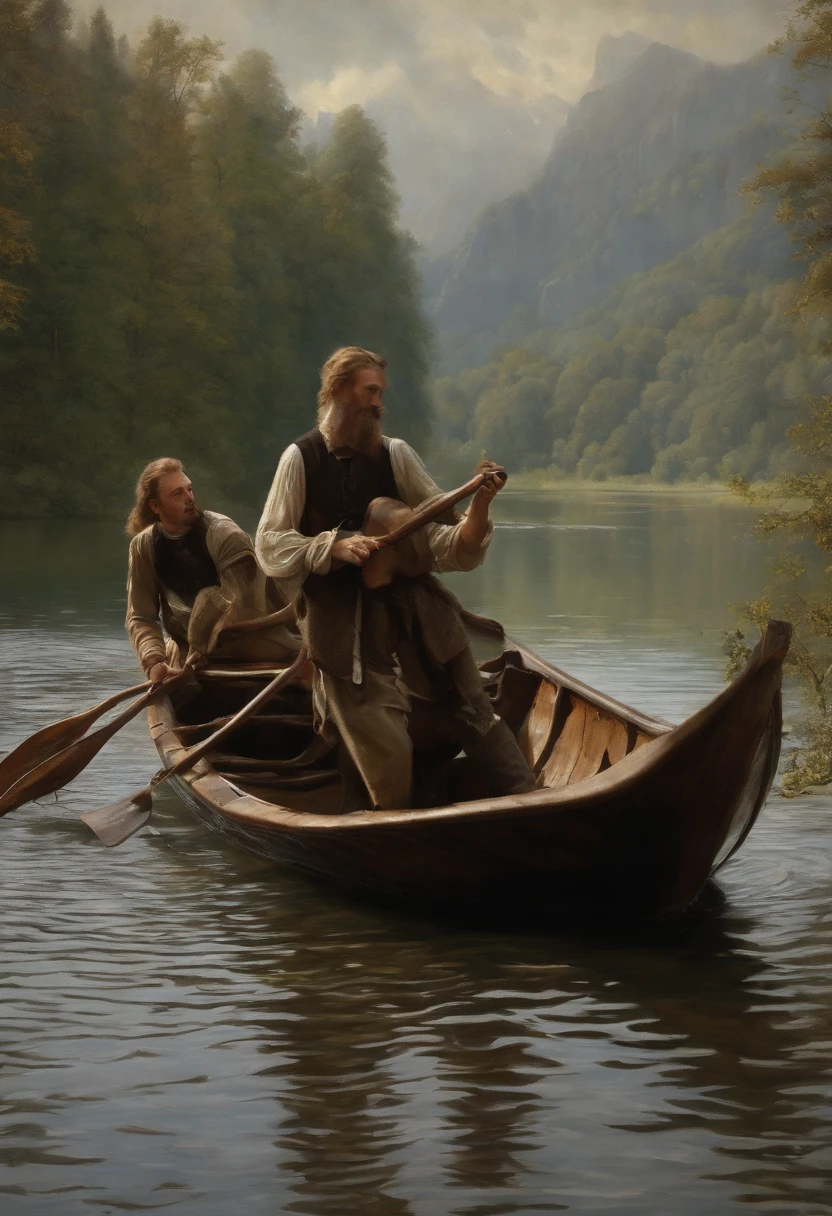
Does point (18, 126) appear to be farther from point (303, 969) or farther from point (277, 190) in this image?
point (303, 969)

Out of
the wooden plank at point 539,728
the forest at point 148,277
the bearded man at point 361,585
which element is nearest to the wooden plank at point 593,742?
the wooden plank at point 539,728

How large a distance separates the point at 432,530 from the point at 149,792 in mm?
1858

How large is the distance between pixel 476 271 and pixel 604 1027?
386 ft

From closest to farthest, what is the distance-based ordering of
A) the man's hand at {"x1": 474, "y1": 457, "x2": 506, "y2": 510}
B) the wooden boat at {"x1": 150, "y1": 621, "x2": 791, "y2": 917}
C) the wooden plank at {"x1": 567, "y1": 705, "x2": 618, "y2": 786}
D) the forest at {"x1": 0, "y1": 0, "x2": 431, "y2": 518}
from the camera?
the wooden boat at {"x1": 150, "y1": 621, "x2": 791, "y2": 917}
the man's hand at {"x1": 474, "y1": 457, "x2": 506, "y2": 510}
the wooden plank at {"x1": 567, "y1": 705, "x2": 618, "y2": 786}
the forest at {"x1": 0, "y1": 0, "x2": 431, "y2": 518}

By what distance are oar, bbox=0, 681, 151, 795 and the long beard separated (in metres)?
2.00

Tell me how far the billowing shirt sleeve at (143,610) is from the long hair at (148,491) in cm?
7

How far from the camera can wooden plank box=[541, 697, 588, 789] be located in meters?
5.88

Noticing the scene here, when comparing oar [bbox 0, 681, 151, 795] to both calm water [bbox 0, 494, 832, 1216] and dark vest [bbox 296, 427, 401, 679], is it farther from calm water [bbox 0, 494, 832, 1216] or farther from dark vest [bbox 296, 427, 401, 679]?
dark vest [bbox 296, 427, 401, 679]

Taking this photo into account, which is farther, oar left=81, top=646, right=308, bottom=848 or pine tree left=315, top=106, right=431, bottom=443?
pine tree left=315, top=106, right=431, bottom=443

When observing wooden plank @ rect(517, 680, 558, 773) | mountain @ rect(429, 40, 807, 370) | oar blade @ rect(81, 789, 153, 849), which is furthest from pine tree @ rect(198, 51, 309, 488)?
mountain @ rect(429, 40, 807, 370)

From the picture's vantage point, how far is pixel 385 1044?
387 centimetres

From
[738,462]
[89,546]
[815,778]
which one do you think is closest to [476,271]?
[738,462]

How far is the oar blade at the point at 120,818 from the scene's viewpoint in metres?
5.92

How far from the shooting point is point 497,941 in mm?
4633
